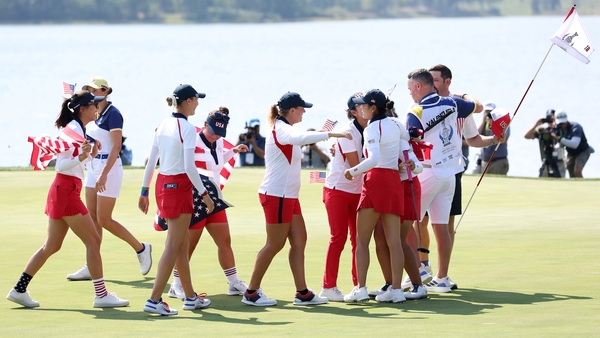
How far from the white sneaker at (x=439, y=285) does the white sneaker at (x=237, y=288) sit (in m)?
1.61

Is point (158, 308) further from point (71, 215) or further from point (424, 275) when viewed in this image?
point (424, 275)

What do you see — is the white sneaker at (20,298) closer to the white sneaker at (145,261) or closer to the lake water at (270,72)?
the white sneaker at (145,261)

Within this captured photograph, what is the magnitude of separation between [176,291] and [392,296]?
6.15ft

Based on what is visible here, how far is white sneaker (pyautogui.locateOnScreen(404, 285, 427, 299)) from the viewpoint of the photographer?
28.3ft

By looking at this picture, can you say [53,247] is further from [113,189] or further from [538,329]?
[538,329]

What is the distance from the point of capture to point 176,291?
29.3 ft

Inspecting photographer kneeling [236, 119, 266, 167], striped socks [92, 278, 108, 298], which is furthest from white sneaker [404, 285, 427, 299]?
photographer kneeling [236, 119, 266, 167]

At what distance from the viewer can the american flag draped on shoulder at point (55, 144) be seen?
8.34m

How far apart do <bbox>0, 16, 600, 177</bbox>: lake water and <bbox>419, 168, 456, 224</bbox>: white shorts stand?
14368 mm

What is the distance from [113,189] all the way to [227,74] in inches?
2487

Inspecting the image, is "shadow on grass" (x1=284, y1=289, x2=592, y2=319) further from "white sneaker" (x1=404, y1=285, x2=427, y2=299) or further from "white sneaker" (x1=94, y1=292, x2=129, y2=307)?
"white sneaker" (x1=94, y1=292, x2=129, y2=307)

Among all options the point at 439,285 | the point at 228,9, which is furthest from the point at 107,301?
the point at 228,9

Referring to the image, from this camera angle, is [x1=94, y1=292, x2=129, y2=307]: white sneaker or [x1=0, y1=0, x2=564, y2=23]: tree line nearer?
[x1=94, y1=292, x2=129, y2=307]: white sneaker

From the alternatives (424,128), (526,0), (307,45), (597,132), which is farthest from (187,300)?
(526,0)
